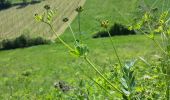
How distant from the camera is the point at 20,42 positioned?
6362 centimetres

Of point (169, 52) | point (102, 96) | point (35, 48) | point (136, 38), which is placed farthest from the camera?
point (35, 48)

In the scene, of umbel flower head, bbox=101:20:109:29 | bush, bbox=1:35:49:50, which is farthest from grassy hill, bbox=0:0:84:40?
umbel flower head, bbox=101:20:109:29

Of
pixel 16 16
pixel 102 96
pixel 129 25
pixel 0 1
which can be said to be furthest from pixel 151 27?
pixel 0 1

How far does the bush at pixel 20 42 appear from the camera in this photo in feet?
206

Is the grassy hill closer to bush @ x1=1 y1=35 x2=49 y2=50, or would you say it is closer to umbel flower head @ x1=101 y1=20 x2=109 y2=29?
bush @ x1=1 y1=35 x2=49 y2=50

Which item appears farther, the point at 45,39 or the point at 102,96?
the point at 45,39

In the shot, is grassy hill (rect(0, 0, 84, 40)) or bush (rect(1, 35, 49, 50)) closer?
bush (rect(1, 35, 49, 50))

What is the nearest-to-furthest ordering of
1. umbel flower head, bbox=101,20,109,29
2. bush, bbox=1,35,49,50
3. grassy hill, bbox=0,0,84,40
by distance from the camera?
umbel flower head, bbox=101,20,109,29 < bush, bbox=1,35,49,50 < grassy hill, bbox=0,0,84,40

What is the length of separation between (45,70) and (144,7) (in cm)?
3899

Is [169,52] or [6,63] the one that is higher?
[169,52]

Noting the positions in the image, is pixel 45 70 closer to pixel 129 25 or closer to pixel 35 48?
pixel 35 48

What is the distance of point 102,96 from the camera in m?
3.93

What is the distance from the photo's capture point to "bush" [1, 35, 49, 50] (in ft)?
206

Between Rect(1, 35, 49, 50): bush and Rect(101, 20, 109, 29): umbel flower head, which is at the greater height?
Rect(101, 20, 109, 29): umbel flower head
